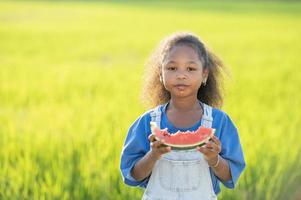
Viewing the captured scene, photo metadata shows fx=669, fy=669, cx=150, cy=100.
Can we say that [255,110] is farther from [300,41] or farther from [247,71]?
[300,41]

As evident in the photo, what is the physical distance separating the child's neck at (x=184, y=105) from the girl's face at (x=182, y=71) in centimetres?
3

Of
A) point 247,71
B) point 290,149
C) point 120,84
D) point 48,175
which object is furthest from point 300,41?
point 48,175

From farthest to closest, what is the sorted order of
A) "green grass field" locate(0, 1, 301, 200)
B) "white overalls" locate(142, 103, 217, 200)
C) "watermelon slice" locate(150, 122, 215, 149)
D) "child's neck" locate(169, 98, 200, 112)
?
"green grass field" locate(0, 1, 301, 200) < "child's neck" locate(169, 98, 200, 112) < "white overalls" locate(142, 103, 217, 200) < "watermelon slice" locate(150, 122, 215, 149)

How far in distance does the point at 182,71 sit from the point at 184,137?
0.28m

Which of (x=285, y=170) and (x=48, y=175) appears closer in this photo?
(x=48, y=175)

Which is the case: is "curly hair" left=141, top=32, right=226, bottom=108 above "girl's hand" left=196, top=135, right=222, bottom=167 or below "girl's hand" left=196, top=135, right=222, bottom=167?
above

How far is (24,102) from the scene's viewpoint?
6.86m

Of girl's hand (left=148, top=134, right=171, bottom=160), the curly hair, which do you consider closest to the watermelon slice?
A: girl's hand (left=148, top=134, right=171, bottom=160)

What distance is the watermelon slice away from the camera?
2373 mm

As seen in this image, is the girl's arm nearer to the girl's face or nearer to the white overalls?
the white overalls

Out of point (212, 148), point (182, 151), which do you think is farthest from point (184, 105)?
point (212, 148)

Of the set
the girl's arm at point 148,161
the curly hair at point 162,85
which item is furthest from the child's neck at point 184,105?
the girl's arm at point 148,161

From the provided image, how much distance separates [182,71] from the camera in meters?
2.57

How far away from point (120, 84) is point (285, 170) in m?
3.94
